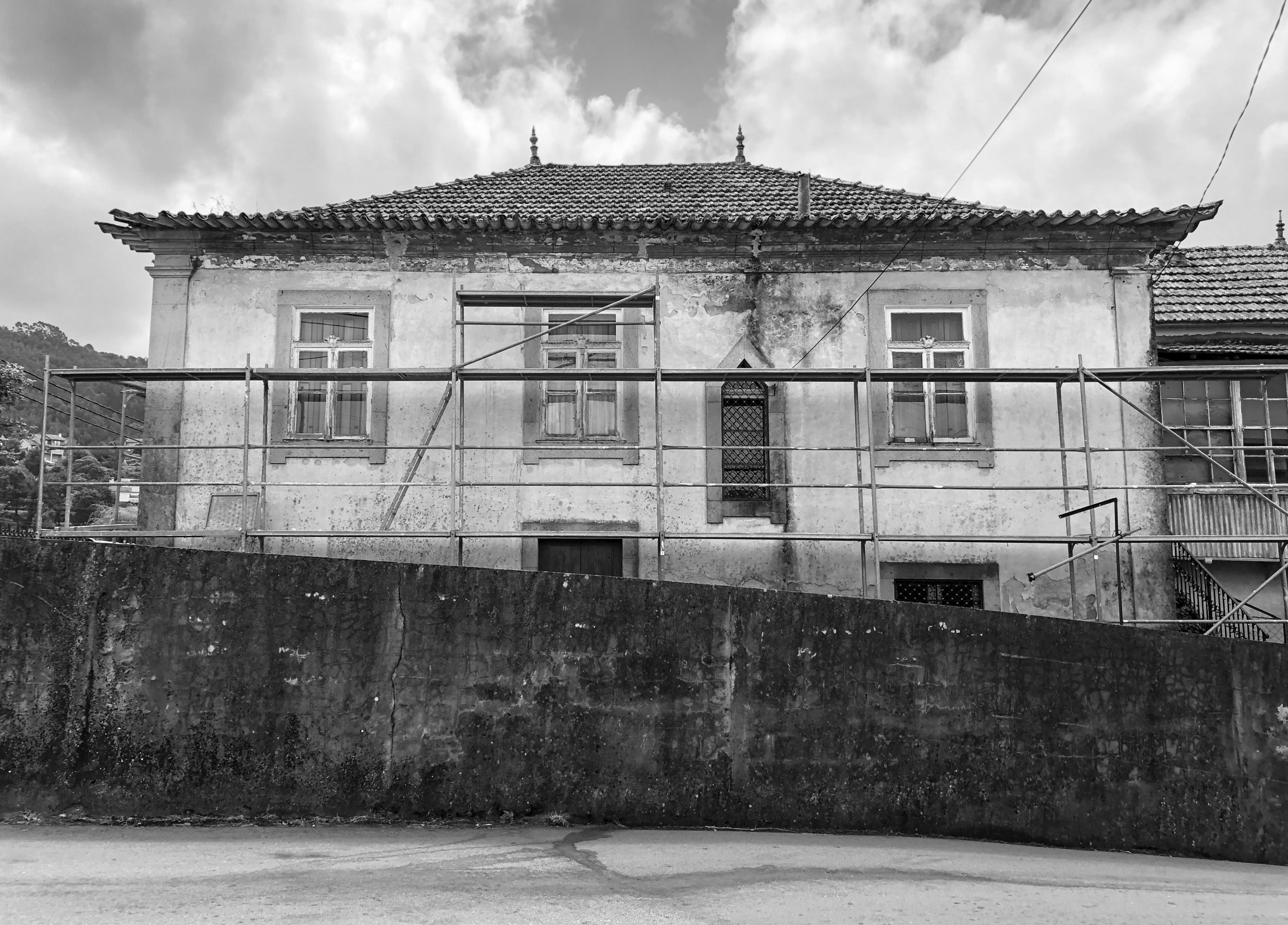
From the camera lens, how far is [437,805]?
816cm

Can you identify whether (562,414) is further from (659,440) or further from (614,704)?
(614,704)

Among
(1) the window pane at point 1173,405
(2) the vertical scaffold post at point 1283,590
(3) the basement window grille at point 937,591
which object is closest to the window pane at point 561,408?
(3) the basement window grille at point 937,591

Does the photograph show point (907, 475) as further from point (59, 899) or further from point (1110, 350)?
point (59, 899)

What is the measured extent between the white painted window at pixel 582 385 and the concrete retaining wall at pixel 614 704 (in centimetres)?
462

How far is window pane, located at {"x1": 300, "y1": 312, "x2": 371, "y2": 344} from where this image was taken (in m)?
13.0

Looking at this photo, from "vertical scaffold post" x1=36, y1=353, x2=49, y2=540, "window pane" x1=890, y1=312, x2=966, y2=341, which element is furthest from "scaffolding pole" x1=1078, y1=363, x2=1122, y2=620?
"vertical scaffold post" x1=36, y1=353, x2=49, y2=540

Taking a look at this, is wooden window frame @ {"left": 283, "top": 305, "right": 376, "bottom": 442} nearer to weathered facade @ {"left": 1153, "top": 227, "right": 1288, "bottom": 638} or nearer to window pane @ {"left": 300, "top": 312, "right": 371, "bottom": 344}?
window pane @ {"left": 300, "top": 312, "right": 371, "bottom": 344}

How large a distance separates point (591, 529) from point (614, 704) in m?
4.19

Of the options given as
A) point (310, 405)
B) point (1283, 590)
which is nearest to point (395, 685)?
point (310, 405)

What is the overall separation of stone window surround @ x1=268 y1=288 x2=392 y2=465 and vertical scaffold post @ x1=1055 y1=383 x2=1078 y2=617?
783 centimetres

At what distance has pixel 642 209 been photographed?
13.6 meters

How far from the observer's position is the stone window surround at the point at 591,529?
12.4m

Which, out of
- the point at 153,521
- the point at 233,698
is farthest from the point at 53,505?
the point at 233,698

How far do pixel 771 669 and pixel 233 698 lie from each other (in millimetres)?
4261
